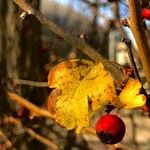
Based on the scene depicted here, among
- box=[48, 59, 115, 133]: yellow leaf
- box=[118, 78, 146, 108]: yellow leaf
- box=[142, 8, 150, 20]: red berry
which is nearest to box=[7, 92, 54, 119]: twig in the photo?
box=[142, 8, 150, 20]: red berry

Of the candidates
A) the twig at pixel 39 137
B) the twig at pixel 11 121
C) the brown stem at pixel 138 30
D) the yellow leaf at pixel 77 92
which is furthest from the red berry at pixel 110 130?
the twig at pixel 11 121

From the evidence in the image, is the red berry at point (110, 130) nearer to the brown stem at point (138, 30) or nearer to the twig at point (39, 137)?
the brown stem at point (138, 30)

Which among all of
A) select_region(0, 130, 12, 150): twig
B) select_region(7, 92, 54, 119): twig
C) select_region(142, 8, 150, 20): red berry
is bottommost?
select_region(0, 130, 12, 150): twig

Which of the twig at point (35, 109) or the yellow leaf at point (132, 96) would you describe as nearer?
the yellow leaf at point (132, 96)

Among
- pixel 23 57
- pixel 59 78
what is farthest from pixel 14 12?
pixel 59 78

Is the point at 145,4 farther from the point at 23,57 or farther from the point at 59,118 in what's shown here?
the point at 23,57

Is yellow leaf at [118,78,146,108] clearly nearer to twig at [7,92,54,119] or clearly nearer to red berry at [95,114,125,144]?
red berry at [95,114,125,144]
